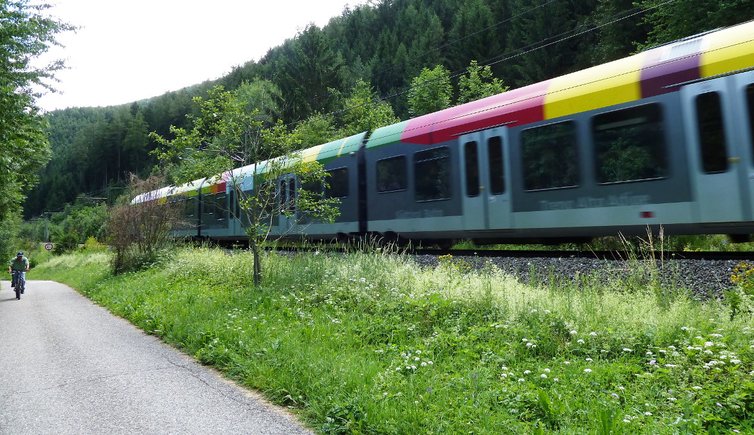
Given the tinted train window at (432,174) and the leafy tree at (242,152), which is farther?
the tinted train window at (432,174)

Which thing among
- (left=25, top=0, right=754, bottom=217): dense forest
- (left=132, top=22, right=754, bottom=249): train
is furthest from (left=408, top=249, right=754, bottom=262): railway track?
(left=25, top=0, right=754, bottom=217): dense forest

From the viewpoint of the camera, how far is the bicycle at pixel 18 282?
16164 mm

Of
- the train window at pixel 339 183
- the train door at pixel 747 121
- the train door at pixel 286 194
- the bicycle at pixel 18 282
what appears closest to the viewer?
the train door at pixel 747 121

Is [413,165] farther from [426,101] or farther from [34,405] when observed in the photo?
[426,101]

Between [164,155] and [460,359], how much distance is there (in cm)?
727

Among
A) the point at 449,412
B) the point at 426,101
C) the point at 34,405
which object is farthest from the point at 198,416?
the point at 426,101

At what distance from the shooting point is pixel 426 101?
2791cm

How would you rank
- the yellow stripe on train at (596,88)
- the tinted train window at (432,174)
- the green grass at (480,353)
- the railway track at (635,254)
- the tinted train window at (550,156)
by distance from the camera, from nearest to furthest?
the green grass at (480,353) → the railway track at (635,254) → the yellow stripe on train at (596,88) → the tinted train window at (550,156) → the tinted train window at (432,174)

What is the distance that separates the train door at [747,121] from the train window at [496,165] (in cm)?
378

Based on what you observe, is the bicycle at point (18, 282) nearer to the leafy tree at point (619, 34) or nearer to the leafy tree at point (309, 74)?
the leafy tree at point (619, 34)

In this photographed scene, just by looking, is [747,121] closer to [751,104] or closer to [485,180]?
[751,104]

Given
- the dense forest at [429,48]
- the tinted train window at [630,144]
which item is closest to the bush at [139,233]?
the dense forest at [429,48]

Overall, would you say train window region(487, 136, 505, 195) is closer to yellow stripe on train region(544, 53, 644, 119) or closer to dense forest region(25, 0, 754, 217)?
yellow stripe on train region(544, 53, 644, 119)

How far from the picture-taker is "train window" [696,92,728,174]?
270 inches
